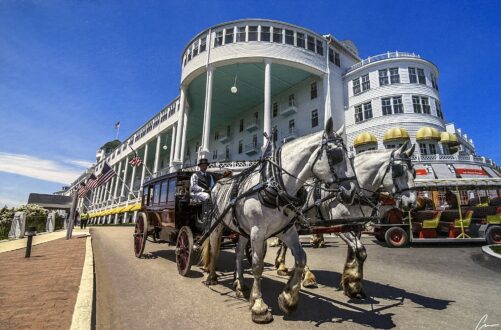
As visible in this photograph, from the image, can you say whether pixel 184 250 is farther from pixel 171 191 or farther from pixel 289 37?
pixel 289 37

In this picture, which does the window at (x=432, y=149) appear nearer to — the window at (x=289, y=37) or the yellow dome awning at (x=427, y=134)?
the yellow dome awning at (x=427, y=134)

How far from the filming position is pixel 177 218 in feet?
22.8

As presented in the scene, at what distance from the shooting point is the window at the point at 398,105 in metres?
27.2

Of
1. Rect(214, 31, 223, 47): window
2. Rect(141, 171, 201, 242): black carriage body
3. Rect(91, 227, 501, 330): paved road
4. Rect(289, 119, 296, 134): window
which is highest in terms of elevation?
Rect(214, 31, 223, 47): window

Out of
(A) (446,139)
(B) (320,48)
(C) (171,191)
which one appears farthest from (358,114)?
(C) (171,191)

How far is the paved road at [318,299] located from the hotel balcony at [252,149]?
27.0 meters

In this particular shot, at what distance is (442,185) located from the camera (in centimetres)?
A: 1108

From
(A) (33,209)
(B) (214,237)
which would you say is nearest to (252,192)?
(B) (214,237)

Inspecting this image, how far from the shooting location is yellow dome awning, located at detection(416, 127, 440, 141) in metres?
25.2

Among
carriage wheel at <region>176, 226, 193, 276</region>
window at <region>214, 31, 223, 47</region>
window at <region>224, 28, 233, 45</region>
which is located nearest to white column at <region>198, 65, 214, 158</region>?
window at <region>214, 31, 223, 47</region>

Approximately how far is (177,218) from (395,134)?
24644 millimetres

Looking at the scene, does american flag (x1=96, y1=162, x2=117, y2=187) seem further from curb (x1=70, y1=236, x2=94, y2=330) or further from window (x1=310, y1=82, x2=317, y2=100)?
window (x1=310, y1=82, x2=317, y2=100)

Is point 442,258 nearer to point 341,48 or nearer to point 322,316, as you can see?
point 322,316

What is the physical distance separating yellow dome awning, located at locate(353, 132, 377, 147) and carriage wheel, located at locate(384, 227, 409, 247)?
16.1 meters
